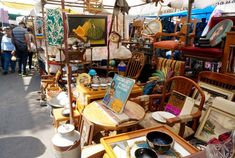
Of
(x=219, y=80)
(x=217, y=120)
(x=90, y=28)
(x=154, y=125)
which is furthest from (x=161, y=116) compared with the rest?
(x=90, y=28)

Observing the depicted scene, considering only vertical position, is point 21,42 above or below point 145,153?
above

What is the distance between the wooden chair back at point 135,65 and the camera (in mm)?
3957

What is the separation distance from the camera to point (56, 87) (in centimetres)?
393

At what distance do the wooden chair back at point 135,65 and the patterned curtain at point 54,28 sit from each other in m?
1.49

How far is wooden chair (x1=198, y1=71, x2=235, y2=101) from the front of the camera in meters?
2.19

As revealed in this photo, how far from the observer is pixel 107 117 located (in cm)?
201

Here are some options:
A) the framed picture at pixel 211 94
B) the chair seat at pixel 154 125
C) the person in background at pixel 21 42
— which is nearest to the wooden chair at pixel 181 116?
the chair seat at pixel 154 125

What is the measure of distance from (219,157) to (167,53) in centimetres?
467

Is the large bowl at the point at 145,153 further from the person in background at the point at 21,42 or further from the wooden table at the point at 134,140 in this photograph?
the person in background at the point at 21,42

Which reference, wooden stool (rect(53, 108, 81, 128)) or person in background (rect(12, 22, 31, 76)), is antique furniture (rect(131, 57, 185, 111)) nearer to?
wooden stool (rect(53, 108, 81, 128))

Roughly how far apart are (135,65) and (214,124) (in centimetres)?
226

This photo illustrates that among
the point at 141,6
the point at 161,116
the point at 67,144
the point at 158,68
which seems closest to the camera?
the point at 67,144

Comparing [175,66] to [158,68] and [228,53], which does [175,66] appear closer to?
[158,68]

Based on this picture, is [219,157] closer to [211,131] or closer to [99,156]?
[99,156]
